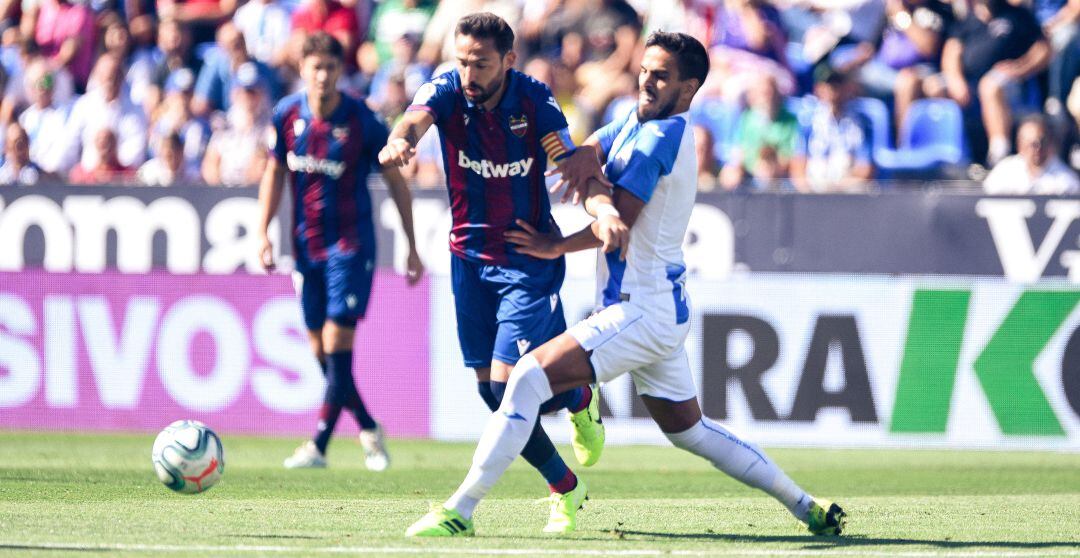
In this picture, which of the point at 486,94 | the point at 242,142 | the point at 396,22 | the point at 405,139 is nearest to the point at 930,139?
the point at 396,22

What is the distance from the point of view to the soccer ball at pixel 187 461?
7.14 metres

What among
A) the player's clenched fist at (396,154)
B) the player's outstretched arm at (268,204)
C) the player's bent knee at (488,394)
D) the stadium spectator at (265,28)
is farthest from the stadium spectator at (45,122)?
the player's clenched fist at (396,154)

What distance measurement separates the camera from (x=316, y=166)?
1004cm

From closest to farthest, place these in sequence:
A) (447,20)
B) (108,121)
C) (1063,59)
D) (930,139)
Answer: (930,139) < (1063,59) < (108,121) < (447,20)

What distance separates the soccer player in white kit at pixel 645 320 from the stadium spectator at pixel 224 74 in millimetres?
9948

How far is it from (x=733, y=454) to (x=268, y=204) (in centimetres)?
442

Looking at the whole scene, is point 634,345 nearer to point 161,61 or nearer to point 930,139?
point 930,139

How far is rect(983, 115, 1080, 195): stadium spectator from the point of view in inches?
502

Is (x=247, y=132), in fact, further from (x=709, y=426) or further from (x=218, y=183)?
(x=709, y=426)

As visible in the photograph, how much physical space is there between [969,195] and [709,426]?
614 centimetres

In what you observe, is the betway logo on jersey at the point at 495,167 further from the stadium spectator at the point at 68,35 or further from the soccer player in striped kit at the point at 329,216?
the stadium spectator at the point at 68,35

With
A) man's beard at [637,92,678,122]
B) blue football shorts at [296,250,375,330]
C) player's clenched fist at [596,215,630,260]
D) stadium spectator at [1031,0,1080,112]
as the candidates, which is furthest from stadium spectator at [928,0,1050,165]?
player's clenched fist at [596,215,630,260]

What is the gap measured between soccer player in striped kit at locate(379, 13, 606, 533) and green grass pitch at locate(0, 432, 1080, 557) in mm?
534

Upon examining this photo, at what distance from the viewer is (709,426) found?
259 inches
